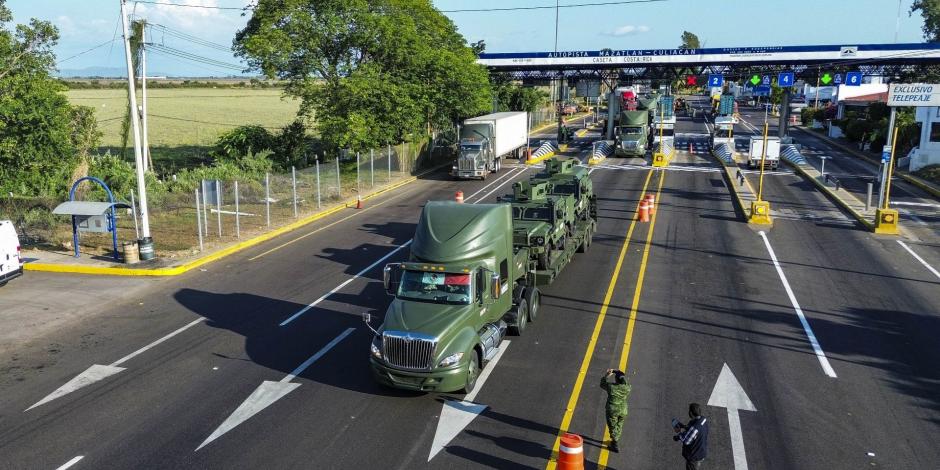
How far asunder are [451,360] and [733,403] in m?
5.08

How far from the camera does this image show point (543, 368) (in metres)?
13.1

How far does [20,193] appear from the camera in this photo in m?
30.8

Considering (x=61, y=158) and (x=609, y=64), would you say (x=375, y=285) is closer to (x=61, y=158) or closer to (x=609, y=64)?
(x=61, y=158)

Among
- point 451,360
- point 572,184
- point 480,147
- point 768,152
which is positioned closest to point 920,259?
point 572,184

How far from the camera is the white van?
18.0 meters

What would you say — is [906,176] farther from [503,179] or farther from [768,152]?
[503,179]

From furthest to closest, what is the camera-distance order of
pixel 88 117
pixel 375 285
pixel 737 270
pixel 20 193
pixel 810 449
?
pixel 88 117 < pixel 20 193 < pixel 737 270 < pixel 375 285 < pixel 810 449

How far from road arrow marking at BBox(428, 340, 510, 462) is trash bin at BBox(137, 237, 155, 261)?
45.8 ft

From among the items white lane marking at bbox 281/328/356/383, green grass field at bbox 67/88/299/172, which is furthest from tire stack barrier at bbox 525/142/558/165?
white lane marking at bbox 281/328/356/383

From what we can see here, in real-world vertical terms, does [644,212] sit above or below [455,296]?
below

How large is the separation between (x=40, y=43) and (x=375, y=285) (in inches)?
719

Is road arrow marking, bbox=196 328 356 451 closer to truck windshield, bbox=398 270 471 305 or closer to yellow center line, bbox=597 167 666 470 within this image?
truck windshield, bbox=398 270 471 305

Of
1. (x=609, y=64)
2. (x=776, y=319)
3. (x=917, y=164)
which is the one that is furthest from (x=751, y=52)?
(x=776, y=319)

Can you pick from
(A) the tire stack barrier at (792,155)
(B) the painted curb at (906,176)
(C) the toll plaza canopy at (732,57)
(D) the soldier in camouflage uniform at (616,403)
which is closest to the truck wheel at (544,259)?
(D) the soldier in camouflage uniform at (616,403)
